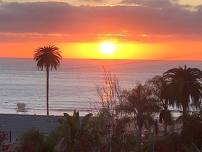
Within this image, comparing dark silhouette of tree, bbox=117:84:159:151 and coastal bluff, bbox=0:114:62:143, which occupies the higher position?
dark silhouette of tree, bbox=117:84:159:151

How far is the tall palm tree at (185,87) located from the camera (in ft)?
120

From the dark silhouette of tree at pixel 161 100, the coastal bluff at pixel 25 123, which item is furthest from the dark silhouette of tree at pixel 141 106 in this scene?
the coastal bluff at pixel 25 123

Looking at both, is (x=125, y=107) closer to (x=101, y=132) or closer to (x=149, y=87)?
(x=149, y=87)

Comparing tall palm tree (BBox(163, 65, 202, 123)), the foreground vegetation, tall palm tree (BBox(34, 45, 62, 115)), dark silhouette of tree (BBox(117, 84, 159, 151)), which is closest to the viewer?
the foreground vegetation

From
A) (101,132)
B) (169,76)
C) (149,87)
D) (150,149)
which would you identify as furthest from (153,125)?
(101,132)

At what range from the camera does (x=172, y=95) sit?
3741 cm

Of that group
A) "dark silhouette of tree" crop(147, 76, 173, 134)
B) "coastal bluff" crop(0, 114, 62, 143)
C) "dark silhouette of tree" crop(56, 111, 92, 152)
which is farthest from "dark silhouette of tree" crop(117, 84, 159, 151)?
"dark silhouette of tree" crop(56, 111, 92, 152)

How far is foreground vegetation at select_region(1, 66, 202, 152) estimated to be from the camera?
2653 centimetres

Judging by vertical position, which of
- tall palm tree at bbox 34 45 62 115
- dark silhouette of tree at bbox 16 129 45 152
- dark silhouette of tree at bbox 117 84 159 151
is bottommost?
dark silhouette of tree at bbox 16 129 45 152

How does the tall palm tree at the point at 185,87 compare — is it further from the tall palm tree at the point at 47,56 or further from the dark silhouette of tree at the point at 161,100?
the tall palm tree at the point at 47,56

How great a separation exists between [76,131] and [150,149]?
5.41 meters

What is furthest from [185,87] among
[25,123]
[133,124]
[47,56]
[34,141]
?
[47,56]

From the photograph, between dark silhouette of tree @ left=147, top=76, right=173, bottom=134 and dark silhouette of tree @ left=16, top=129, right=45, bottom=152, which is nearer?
dark silhouette of tree @ left=16, top=129, right=45, bottom=152

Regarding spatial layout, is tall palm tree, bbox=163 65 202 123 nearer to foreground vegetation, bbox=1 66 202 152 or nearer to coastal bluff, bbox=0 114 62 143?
foreground vegetation, bbox=1 66 202 152
